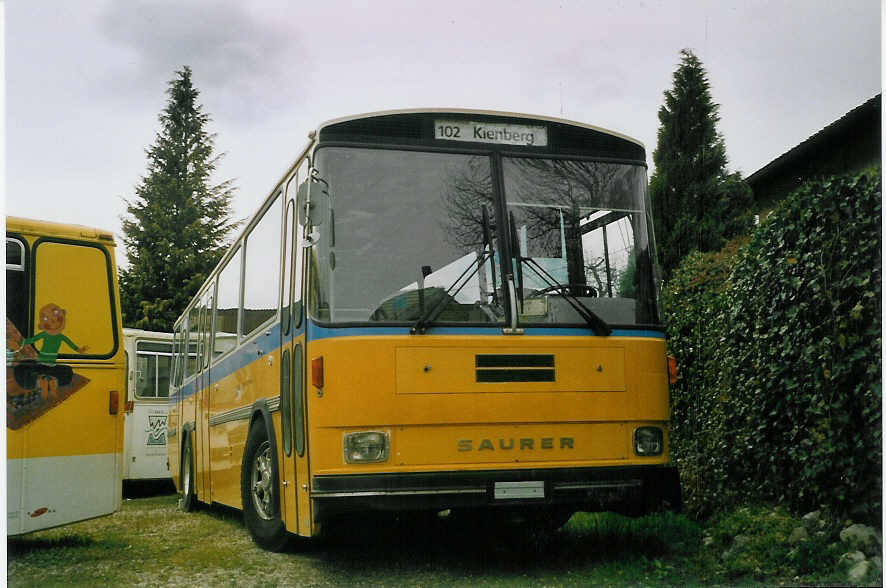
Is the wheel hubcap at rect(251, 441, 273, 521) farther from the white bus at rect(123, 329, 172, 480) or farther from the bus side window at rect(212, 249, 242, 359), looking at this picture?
the white bus at rect(123, 329, 172, 480)

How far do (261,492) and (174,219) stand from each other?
18.3ft

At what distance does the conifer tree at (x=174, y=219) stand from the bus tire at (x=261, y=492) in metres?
1.96

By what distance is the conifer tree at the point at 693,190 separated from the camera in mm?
15234

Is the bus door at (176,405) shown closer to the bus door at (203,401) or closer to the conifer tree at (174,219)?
the conifer tree at (174,219)

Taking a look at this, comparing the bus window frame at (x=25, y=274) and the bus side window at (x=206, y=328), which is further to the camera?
the bus side window at (x=206, y=328)

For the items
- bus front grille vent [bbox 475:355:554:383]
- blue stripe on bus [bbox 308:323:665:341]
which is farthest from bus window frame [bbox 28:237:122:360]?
bus front grille vent [bbox 475:355:554:383]

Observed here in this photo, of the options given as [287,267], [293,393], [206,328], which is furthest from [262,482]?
[206,328]

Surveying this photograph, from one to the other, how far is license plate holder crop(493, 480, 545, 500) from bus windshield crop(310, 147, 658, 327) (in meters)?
1.02

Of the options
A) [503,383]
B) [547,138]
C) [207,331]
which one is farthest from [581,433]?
[207,331]

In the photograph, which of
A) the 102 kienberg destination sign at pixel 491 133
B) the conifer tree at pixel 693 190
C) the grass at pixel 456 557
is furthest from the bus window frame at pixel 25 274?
the conifer tree at pixel 693 190

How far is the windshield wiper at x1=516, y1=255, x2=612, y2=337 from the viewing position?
636cm

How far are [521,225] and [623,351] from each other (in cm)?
107

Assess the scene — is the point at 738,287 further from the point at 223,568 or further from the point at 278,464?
the point at 223,568

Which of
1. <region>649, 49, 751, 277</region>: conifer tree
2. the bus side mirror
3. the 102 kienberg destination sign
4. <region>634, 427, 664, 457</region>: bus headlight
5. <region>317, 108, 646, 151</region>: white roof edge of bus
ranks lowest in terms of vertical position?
<region>634, 427, 664, 457</region>: bus headlight
